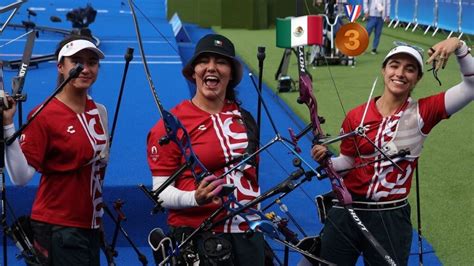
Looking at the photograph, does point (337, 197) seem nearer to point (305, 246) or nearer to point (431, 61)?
point (305, 246)

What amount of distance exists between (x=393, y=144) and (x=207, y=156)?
866 mm

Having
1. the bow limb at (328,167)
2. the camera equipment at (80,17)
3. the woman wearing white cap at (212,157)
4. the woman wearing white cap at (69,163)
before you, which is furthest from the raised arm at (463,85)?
the camera equipment at (80,17)

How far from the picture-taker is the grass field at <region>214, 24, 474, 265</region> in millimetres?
5836

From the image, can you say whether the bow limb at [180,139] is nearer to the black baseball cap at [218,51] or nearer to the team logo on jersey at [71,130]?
the black baseball cap at [218,51]

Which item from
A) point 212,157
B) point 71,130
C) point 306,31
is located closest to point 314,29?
point 306,31

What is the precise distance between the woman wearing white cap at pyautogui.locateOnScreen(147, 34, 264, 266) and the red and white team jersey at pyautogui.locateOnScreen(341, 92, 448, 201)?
59 centimetres

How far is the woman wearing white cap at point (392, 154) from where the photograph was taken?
3.51 meters

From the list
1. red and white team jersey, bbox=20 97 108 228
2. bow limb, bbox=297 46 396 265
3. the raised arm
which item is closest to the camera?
red and white team jersey, bbox=20 97 108 228

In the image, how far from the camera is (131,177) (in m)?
5.68

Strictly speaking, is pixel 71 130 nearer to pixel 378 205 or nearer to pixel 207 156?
pixel 207 156

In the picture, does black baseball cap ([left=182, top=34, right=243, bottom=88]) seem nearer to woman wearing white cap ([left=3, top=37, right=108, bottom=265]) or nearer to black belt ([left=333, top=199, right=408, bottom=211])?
woman wearing white cap ([left=3, top=37, right=108, bottom=265])

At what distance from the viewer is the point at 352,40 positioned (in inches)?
156

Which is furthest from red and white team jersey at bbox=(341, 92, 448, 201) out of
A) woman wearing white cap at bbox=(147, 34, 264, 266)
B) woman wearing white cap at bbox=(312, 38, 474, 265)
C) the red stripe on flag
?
woman wearing white cap at bbox=(147, 34, 264, 266)

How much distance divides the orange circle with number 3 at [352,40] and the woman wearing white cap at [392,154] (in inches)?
14.5
